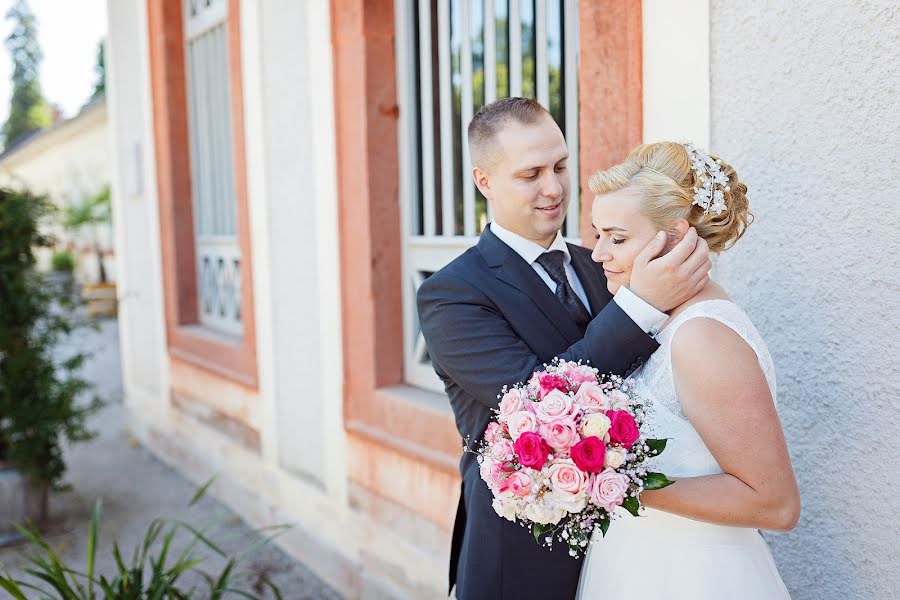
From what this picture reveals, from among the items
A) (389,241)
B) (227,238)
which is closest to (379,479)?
(389,241)

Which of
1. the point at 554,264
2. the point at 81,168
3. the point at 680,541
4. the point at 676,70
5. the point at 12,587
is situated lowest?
the point at 12,587

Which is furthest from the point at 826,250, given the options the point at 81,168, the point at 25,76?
the point at 25,76

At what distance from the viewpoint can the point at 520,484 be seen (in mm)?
1638

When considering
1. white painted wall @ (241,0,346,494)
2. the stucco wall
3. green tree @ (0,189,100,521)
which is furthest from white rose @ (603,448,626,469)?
green tree @ (0,189,100,521)

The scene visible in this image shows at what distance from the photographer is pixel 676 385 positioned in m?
1.79

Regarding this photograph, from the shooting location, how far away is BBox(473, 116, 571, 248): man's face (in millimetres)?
2293

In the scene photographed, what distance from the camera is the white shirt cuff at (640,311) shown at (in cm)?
184

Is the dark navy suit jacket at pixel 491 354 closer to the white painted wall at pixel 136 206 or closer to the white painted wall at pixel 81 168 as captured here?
the white painted wall at pixel 136 206

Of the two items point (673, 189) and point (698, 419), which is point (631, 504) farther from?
point (673, 189)

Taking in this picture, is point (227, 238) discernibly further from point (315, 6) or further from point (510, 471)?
point (510, 471)

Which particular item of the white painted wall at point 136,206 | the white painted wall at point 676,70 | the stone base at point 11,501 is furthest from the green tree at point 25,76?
the white painted wall at point 676,70

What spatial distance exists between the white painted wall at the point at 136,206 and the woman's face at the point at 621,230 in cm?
634

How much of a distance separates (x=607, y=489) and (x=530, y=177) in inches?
39.9

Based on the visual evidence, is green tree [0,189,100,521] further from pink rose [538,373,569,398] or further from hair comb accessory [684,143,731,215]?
hair comb accessory [684,143,731,215]
